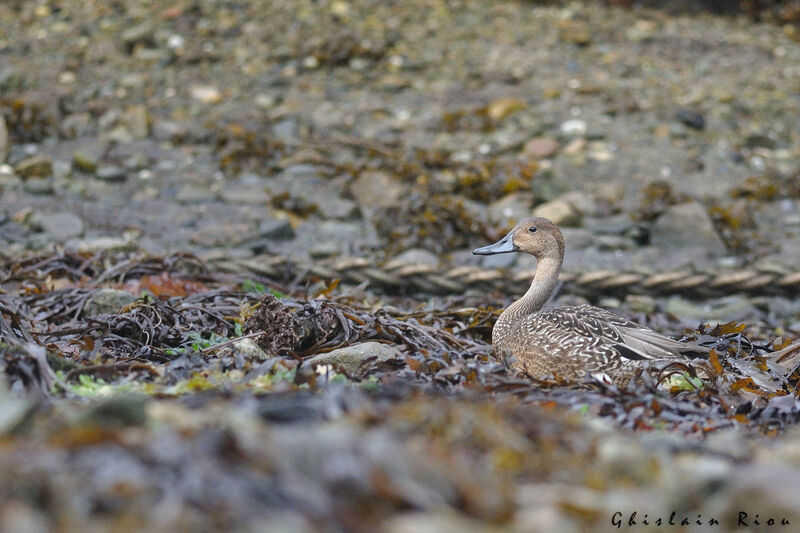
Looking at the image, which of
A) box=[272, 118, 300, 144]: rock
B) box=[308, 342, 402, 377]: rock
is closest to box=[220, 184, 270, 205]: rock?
box=[272, 118, 300, 144]: rock

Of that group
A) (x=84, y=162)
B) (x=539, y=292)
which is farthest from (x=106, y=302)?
(x=84, y=162)

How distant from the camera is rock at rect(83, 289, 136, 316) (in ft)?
16.5

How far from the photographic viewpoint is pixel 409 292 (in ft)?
21.3

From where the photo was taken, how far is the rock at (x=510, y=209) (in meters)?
7.95

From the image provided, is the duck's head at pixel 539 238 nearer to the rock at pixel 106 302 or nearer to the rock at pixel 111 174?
the rock at pixel 106 302

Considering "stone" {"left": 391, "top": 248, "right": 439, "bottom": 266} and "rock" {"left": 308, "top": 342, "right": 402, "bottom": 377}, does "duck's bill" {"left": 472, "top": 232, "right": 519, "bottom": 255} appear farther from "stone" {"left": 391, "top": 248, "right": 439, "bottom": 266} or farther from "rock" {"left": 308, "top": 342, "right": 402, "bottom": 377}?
"stone" {"left": 391, "top": 248, "right": 439, "bottom": 266}

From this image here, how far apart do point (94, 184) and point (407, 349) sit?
509cm

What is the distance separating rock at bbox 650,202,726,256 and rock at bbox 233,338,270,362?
4708mm

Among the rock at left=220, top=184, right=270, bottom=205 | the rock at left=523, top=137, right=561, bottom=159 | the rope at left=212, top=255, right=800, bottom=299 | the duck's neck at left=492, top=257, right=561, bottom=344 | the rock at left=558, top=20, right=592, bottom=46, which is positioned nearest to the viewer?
the duck's neck at left=492, top=257, right=561, bottom=344

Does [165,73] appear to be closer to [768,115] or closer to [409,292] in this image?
[409,292]

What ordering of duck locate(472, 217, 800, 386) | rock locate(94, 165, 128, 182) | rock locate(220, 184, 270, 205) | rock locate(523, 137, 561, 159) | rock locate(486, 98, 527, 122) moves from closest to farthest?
duck locate(472, 217, 800, 386) < rock locate(220, 184, 270, 205) < rock locate(94, 165, 128, 182) < rock locate(523, 137, 561, 159) < rock locate(486, 98, 527, 122)

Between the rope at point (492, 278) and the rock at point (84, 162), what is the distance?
2.86 metres

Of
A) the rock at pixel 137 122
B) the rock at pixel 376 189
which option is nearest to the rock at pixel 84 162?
the rock at pixel 137 122

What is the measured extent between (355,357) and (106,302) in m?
1.79
